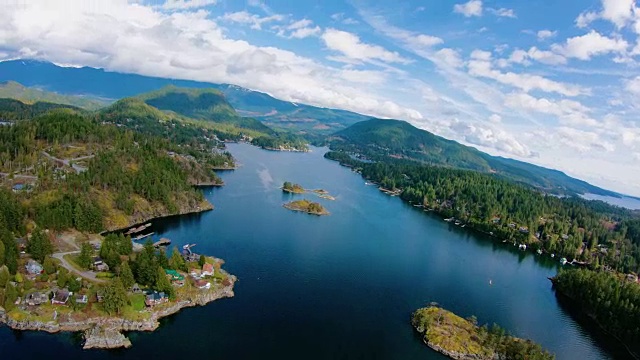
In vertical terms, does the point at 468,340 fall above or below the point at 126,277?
below

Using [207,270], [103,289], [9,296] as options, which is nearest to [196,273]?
[207,270]

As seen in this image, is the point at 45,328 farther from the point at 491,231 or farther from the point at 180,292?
the point at 491,231

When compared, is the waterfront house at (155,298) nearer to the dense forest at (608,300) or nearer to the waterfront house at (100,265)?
the waterfront house at (100,265)

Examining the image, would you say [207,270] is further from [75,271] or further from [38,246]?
[38,246]

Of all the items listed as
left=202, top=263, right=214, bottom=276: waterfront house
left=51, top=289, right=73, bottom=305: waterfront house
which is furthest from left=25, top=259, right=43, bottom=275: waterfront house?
left=202, top=263, right=214, bottom=276: waterfront house

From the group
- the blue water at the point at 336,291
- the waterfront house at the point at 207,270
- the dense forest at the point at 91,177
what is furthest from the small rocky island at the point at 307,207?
the waterfront house at the point at 207,270
